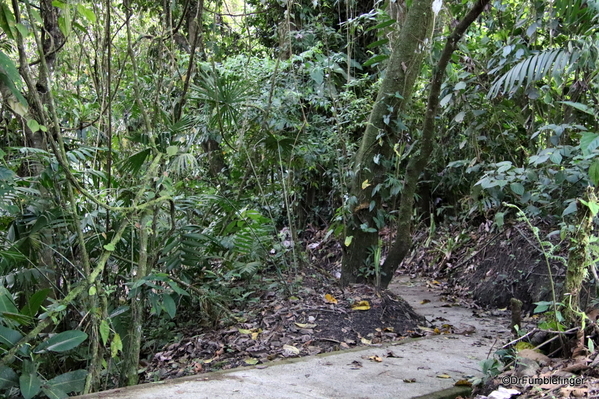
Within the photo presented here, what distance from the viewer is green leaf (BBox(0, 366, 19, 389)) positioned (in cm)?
247

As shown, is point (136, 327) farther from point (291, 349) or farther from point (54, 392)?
point (291, 349)

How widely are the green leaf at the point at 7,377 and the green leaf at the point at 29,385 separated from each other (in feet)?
0.27

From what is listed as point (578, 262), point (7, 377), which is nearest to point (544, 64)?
point (578, 262)

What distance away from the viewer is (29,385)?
95.8 inches

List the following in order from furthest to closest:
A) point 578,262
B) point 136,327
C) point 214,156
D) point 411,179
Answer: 1. point 214,156
2. point 411,179
3. point 136,327
4. point 578,262

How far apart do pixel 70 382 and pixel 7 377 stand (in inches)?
11.1

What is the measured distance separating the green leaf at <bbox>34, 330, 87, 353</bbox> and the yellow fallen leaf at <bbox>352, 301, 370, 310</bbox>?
2356 millimetres

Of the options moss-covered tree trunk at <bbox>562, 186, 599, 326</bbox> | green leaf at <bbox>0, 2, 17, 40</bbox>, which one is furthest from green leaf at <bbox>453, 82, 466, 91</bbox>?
green leaf at <bbox>0, 2, 17, 40</bbox>

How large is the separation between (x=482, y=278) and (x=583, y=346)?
12.9 feet

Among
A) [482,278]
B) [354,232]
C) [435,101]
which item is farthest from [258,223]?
[482,278]

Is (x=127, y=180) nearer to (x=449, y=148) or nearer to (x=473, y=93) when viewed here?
(x=473, y=93)

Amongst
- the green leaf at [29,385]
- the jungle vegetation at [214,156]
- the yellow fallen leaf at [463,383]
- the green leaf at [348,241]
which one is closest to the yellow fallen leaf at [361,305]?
the jungle vegetation at [214,156]

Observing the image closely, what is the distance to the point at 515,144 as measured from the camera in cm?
680

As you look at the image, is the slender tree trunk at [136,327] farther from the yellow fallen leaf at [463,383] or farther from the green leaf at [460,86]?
the green leaf at [460,86]
